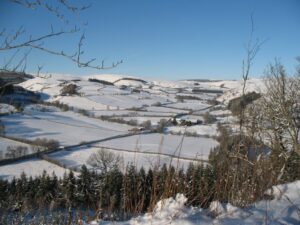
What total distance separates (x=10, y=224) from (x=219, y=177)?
5.92 ft

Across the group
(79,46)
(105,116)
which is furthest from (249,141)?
(105,116)

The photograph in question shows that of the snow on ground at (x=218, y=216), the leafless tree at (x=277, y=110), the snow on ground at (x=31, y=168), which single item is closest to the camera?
the snow on ground at (x=218, y=216)

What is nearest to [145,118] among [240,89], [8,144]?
[8,144]

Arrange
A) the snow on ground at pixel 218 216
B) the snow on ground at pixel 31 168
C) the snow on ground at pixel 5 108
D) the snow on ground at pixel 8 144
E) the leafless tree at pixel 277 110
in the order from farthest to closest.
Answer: the snow on ground at pixel 8 144 < the snow on ground at pixel 31 168 < the leafless tree at pixel 277 110 < the snow on ground at pixel 218 216 < the snow on ground at pixel 5 108

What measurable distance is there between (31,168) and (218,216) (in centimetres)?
2320

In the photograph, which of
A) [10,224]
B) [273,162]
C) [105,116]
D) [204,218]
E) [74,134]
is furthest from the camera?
[105,116]

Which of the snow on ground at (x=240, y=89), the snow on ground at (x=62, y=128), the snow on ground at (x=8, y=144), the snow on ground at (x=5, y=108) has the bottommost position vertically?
the snow on ground at (x=8, y=144)

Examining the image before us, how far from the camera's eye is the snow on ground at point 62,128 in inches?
1335

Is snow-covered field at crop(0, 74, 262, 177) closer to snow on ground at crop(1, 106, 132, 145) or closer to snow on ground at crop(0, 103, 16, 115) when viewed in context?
snow on ground at crop(1, 106, 132, 145)

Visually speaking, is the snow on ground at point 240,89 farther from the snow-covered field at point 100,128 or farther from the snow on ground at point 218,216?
the snow-covered field at point 100,128

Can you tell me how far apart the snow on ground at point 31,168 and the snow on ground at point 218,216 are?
2094 centimetres

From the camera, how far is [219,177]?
2984mm

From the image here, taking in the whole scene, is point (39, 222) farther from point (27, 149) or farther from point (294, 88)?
point (27, 149)

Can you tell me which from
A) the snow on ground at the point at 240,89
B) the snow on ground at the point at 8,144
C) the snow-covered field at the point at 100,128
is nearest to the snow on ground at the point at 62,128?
the snow-covered field at the point at 100,128
